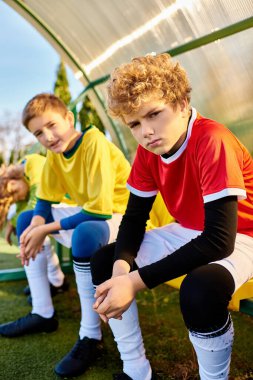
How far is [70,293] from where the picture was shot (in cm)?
287

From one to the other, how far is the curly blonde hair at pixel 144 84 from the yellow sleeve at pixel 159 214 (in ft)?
2.95

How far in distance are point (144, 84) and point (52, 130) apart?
0.87m

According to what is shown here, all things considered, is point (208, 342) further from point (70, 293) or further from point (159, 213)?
point (70, 293)

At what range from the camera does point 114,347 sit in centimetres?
198

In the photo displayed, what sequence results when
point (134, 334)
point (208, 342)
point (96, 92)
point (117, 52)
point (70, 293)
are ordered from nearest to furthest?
point (208, 342)
point (134, 334)
point (70, 293)
point (117, 52)
point (96, 92)

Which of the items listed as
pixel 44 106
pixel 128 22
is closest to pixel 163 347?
pixel 44 106

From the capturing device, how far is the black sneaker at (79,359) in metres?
1.73

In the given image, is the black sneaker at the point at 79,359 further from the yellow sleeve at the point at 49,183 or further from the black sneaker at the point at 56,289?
the black sneaker at the point at 56,289

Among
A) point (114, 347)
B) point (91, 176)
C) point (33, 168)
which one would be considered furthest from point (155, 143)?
point (33, 168)

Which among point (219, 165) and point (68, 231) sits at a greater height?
point (219, 165)

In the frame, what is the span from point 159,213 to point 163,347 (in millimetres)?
663

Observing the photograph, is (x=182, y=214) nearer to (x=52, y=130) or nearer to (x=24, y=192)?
(x=52, y=130)

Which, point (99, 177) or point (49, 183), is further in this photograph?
point (49, 183)

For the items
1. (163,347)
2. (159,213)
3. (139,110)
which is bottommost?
(163,347)
